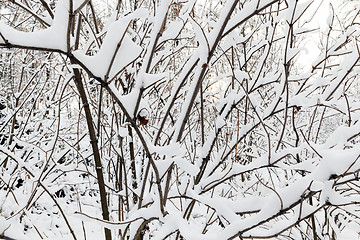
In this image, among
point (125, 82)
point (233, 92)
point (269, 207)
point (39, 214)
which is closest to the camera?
point (269, 207)

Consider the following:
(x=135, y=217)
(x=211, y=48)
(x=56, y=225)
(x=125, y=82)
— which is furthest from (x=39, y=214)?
(x=211, y=48)

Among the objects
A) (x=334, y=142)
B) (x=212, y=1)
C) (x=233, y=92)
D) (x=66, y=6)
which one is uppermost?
(x=212, y=1)

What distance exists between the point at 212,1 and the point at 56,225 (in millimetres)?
3578

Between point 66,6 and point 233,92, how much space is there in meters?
0.80

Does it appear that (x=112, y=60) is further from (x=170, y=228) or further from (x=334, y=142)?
(x=334, y=142)

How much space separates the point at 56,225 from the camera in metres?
3.92

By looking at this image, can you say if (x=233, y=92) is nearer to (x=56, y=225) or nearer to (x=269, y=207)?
(x=269, y=207)

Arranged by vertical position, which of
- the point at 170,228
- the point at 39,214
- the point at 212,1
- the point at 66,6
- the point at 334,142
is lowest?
the point at 170,228

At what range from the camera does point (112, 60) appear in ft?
1.77

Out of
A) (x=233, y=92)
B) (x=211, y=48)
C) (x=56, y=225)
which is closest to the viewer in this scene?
(x=211, y=48)

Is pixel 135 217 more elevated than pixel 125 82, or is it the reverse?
pixel 125 82

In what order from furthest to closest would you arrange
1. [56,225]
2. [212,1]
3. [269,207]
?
1. [56,225]
2. [212,1]
3. [269,207]

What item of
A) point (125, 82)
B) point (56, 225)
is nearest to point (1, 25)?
point (125, 82)

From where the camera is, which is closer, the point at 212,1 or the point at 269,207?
the point at 269,207
